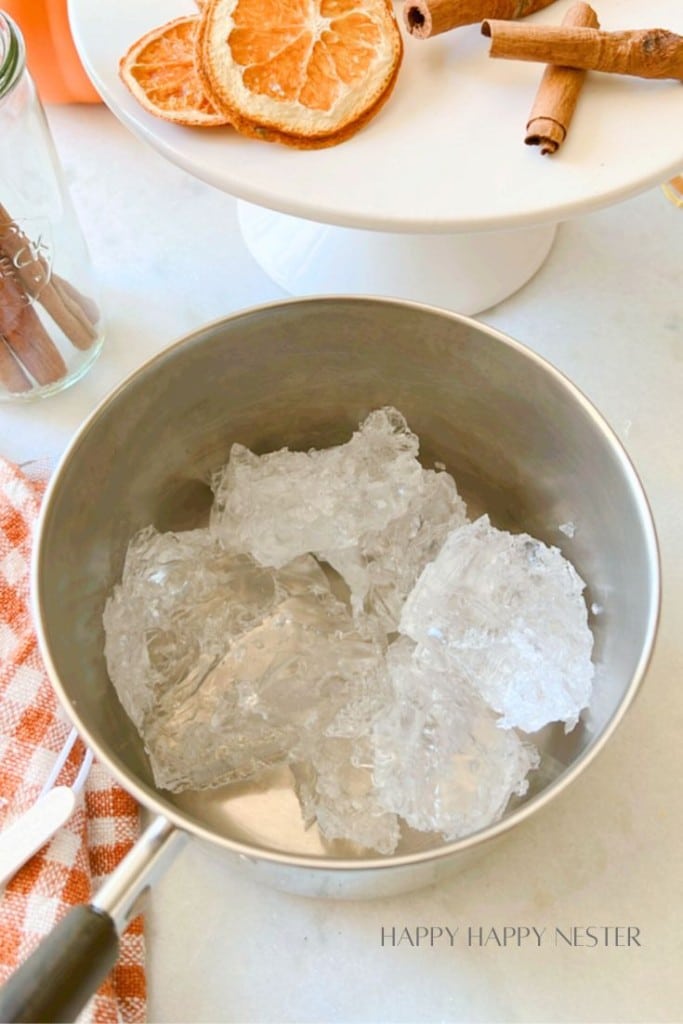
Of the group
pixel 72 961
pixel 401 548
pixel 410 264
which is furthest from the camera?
pixel 410 264

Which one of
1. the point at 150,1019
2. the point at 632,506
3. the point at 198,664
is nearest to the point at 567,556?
the point at 632,506

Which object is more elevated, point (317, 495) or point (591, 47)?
point (591, 47)

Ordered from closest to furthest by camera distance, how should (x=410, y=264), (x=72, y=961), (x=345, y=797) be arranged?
(x=72, y=961) < (x=345, y=797) < (x=410, y=264)

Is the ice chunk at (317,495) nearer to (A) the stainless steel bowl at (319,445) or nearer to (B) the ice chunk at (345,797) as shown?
(A) the stainless steel bowl at (319,445)

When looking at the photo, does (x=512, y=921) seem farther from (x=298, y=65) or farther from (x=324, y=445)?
(x=298, y=65)

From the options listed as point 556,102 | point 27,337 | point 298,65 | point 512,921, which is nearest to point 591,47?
point 556,102

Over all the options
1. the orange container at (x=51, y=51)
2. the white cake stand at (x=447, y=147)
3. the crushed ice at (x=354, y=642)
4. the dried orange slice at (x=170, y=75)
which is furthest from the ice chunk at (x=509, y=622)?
the orange container at (x=51, y=51)
